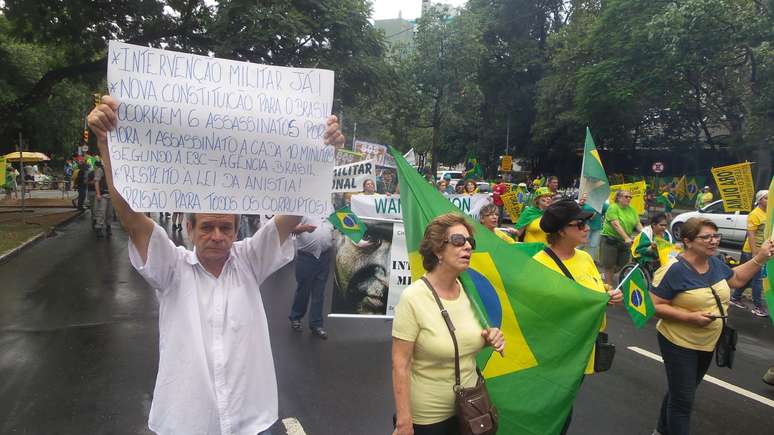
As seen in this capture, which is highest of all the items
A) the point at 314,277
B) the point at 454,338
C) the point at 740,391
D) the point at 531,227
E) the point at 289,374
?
the point at 531,227

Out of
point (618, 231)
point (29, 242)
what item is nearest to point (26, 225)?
point (29, 242)

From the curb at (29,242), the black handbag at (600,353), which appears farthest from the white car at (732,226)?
the curb at (29,242)

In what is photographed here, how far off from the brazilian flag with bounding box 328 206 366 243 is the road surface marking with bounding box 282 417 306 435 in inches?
100

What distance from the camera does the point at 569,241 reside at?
3586 millimetres

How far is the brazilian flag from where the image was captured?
661cm

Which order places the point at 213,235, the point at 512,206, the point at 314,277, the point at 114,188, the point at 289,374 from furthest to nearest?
the point at 512,206
the point at 314,277
the point at 289,374
the point at 213,235
the point at 114,188

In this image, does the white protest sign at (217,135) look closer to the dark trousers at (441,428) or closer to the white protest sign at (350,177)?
the dark trousers at (441,428)

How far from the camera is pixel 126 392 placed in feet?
15.9

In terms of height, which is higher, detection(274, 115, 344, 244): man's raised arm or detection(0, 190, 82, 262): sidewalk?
detection(274, 115, 344, 244): man's raised arm

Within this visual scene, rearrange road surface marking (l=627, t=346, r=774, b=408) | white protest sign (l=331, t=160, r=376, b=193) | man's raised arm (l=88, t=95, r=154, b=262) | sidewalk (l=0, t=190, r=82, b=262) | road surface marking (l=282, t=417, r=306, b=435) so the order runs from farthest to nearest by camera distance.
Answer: sidewalk (l=0, t=190, r=82, b=262) → white protest sign (l=331, t=160, r=376, b=193) → road surface marking (l=627, t=346, r=774, b=408) → road surface marking (l=282, t=417, r=306, b=435) → man's raised arm (l=88, t=95, r=154, b=262)

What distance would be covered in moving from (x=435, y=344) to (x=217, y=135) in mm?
1275

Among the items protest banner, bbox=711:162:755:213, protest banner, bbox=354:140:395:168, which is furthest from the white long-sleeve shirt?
protest banner, bbox=354:140:395:168

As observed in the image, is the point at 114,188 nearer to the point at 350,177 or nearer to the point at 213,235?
the point at 213,235

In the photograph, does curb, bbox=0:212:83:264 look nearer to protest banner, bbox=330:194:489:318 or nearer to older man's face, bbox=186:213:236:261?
protest banner, bbox=330:194:489:318
